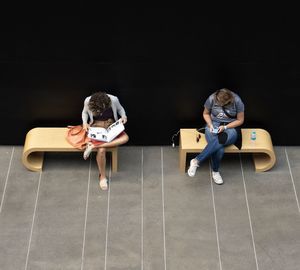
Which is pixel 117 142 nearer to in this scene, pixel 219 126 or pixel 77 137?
pixel 77 137

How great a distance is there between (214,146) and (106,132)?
4.05 feet

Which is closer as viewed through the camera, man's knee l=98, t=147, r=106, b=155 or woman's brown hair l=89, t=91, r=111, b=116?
woman's brown hair l=89, t=91, r=111, b=116

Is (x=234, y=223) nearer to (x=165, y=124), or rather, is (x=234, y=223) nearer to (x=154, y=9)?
(x=165, y=124)

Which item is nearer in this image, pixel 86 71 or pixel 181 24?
pixel 181 24

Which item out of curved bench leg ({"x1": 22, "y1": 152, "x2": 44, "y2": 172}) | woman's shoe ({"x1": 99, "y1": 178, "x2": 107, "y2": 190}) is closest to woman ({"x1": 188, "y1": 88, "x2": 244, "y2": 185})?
woman's shoe ({"x1": 99, "y1": 178, "x2": 107, "y2": 190})

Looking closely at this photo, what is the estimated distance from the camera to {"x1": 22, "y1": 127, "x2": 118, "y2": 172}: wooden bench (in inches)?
277

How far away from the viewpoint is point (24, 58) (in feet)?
21.5

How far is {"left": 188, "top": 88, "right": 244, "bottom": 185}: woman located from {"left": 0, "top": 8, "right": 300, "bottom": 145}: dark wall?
185 millimetres

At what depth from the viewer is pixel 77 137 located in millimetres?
7051

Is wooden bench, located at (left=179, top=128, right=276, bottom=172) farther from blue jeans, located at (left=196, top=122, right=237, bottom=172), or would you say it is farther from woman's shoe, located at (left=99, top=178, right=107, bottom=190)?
woman's shoe, located at (left=99, top=178, right=107, bottom=190)

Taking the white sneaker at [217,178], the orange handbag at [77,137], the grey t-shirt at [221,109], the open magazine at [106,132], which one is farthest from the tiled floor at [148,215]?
the grey t-shirt at [221,109]

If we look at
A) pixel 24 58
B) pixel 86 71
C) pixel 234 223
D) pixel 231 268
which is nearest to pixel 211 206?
pixel 234 223

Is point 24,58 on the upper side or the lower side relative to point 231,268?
upper

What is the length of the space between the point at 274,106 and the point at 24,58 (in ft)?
9.52
